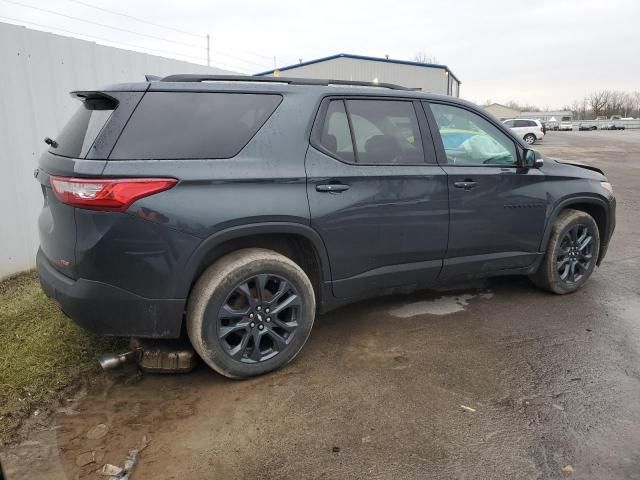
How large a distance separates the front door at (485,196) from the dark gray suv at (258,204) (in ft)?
0.05

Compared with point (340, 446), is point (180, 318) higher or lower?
higher

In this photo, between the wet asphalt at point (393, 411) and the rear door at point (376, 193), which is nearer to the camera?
the wet asphalt at point (393, 411)

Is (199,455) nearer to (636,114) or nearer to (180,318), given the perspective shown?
(180,318)

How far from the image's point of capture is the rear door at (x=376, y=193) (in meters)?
3.24

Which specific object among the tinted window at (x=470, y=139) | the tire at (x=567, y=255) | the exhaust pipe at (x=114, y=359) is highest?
the tinted window at (x=470, y=139)

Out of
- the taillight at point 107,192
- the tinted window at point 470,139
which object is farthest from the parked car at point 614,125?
the taillight at point 107,192

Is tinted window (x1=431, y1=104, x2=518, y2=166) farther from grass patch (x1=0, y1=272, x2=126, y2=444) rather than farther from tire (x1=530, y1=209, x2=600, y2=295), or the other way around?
grass patch (x1=0, y1=272, x2=126, y2=444)

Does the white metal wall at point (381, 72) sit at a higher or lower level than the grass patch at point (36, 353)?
higher

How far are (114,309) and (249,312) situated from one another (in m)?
0.77

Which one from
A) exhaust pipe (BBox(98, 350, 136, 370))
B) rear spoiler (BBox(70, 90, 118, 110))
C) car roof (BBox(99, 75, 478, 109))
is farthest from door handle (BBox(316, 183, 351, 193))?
exhaust pipe (BBox(98, 350, 136, 370))

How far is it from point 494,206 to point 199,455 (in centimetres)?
285

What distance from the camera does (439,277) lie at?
389cm

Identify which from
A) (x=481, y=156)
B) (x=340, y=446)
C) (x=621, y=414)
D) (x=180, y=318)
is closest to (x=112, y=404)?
(x=180, y=318)

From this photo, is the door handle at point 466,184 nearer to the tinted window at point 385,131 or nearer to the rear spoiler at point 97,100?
the tinted window at point 385,131
